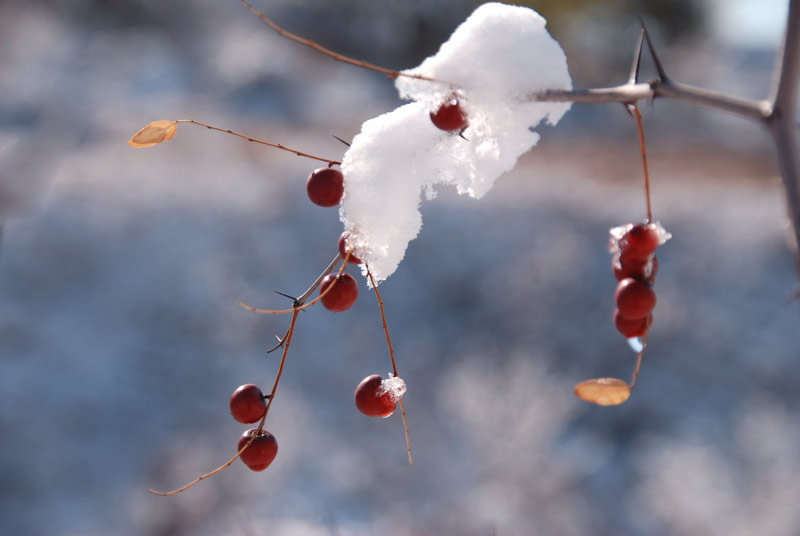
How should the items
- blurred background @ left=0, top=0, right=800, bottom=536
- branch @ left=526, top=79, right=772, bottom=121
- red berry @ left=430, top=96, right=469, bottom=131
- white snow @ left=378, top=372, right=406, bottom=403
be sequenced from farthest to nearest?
blurred background @ left=0, top=0, right=800, bottom=536
white snow @ left=378, top=372, right=406, bottom=403
red berry @ left=430, top=96, right=469, bottom=131
branch @ left=526, top=79, right=772, bottom=121

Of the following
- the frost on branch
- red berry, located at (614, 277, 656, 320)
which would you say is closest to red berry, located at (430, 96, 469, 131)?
the frost on branch

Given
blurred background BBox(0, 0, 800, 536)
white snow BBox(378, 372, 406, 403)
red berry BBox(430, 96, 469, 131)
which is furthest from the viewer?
blurred background BBox(0, 0, 800, 536)

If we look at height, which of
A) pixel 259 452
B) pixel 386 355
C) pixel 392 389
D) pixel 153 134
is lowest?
pixel 259 452

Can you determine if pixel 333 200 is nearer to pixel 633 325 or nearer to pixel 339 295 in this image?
pixel 339 295

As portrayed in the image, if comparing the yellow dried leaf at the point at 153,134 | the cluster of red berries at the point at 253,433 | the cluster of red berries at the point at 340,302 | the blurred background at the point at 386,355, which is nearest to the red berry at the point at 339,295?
the cluster of red berries at the point at 340,302

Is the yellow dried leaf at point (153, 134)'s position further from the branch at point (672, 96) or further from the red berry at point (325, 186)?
the branch at point (672, 96)

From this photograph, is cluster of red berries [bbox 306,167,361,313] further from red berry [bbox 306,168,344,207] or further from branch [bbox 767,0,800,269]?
branch [bbox 767,0,800,269]

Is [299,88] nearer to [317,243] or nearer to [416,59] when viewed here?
[416,59]

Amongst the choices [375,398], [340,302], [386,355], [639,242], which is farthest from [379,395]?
[386,355]
